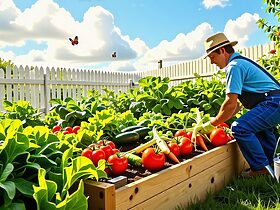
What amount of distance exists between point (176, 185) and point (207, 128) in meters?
0.97

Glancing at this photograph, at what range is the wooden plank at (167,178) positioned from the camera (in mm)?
1770

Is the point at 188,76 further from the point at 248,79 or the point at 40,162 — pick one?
the point at 40,162

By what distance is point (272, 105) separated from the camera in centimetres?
307

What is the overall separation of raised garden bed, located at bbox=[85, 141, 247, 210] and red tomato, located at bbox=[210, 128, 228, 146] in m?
0.06

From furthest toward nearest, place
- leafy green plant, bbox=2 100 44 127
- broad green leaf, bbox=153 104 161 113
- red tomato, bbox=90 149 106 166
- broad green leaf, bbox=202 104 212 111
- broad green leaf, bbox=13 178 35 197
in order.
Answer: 1. broad green leaf, bbox=202 104 212 111
2. broad green leaf, bbox=153 104 161 113
3. leafy green plant, bbox=2 100 44 127
4. red tomato, bbox=90 149 106 166
5. broad green leaf, bbox=13 178 35 197

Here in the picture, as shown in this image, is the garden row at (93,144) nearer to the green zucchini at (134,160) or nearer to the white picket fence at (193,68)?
the green zucchini at (134,160)

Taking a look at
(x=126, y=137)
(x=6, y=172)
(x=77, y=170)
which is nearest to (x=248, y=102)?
(x=126, y=137)

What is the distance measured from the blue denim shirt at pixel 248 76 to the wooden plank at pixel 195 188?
0.70 metres

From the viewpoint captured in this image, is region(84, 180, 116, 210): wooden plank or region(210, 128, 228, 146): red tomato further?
region(210, 128, 228, 146): red tomato

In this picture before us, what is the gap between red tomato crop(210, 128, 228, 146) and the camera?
2970mm

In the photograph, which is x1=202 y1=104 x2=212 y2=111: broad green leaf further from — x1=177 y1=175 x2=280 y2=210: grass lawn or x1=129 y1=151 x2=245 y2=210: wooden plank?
x1=177 y1=175 x2=280 y2=210: grass lawn

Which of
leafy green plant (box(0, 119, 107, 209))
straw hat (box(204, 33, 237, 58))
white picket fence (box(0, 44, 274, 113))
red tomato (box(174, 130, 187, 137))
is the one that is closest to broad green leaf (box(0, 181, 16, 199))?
leafy green plant (box(0, 119, 107, 209))

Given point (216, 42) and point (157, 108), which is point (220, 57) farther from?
point (157, 108)

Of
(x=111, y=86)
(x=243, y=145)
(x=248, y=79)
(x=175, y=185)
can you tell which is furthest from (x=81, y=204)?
(x=111, y=86)
